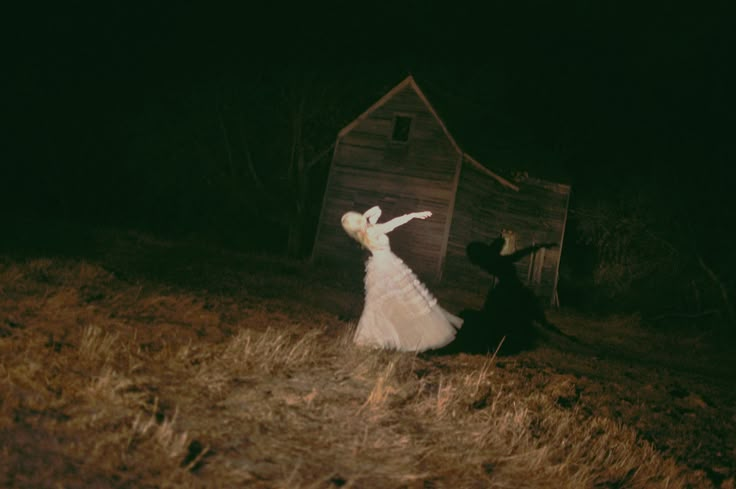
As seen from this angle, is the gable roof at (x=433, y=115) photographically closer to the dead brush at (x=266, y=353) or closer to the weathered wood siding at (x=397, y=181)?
the weathered wood siding at (x=397, y=181)

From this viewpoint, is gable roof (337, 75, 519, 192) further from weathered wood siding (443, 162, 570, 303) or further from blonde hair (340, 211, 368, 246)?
blonde hair (340, 211, 368, 246)

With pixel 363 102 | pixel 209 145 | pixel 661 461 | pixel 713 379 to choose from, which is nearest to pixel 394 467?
pixel 661 461

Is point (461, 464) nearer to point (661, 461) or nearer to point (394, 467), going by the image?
point (394, 467)

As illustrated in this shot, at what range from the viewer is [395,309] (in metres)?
6.93

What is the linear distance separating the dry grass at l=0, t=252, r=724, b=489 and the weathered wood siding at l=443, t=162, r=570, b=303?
1339cm

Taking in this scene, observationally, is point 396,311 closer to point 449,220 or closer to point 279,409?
point 279,409

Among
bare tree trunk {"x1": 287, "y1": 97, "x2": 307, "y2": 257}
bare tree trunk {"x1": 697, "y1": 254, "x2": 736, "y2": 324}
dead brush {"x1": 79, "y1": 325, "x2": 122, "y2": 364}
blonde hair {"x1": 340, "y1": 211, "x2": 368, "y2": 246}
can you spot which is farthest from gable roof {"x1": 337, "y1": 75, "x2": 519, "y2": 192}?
dead brush {"x1": 79, "y1": 325, "x2": 122, "y2": 364}

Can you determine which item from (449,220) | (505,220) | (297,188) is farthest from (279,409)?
(297,188)

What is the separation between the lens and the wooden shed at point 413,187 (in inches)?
774

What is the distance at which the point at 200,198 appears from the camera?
29.4 meters

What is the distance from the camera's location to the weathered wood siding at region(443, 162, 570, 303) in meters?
20.2

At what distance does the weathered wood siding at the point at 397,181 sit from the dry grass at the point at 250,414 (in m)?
12.9

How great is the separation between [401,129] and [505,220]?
211 inches

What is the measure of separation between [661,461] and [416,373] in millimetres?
2456
